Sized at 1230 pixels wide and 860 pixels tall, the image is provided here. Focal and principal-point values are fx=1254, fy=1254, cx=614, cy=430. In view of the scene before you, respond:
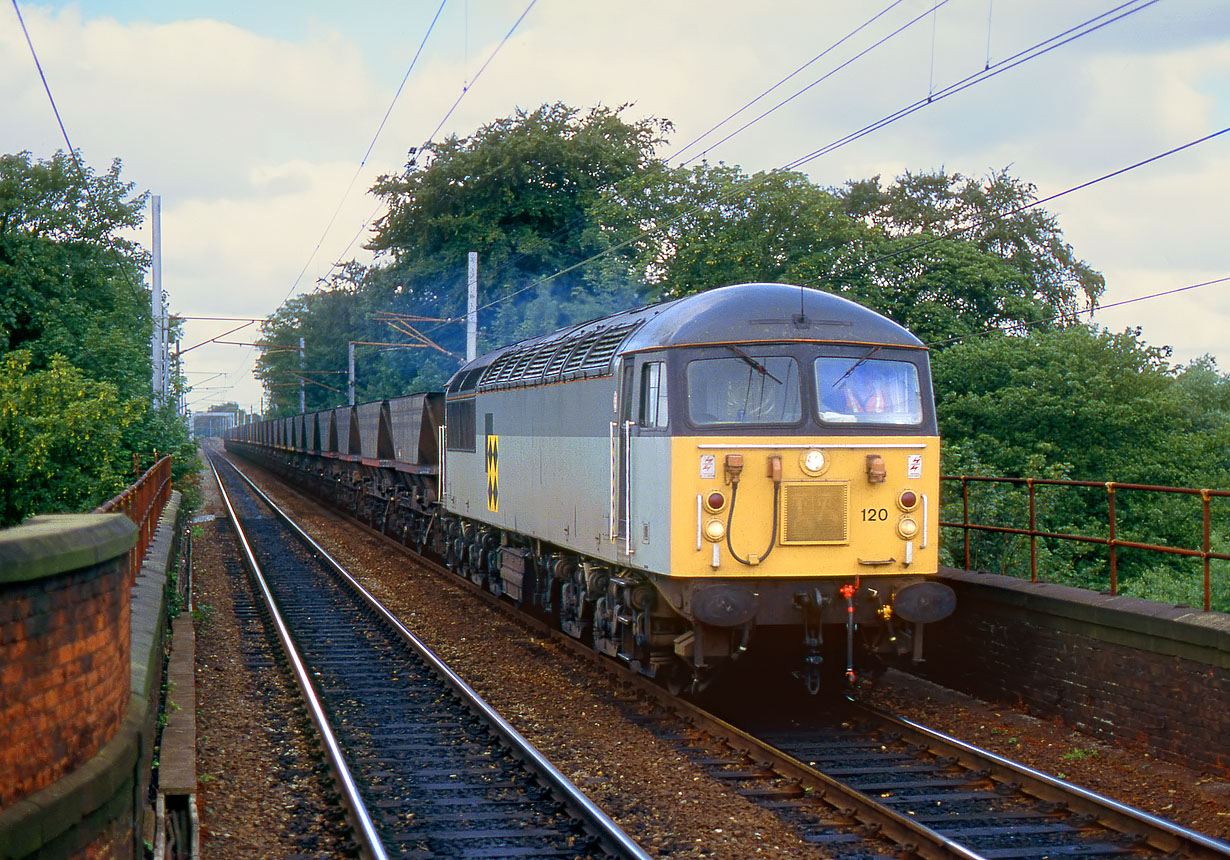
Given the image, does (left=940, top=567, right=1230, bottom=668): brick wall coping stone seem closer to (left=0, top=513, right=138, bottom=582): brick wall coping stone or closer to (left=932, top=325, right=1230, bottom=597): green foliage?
(left=0, top=513, right=138, bottom=582): brick wall coping stone

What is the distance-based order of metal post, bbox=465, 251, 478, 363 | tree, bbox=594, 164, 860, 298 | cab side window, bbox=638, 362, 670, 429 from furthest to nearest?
tree, bbox=594, 164, 860, 298
metal post, bbox=465, 251, 478, 363
cab side window, bbox=638, 362, 670, 429

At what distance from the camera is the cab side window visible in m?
9.34

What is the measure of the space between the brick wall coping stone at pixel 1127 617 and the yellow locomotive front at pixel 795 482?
0.89 metres

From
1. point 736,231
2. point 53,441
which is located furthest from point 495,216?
point 53,441

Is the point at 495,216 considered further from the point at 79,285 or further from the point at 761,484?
the point at 761,484

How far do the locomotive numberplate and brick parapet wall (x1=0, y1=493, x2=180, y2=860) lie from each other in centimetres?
463

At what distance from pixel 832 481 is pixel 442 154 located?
39.1 meters

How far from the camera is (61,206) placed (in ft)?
98.1

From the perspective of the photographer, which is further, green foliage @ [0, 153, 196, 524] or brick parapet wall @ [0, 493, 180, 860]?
green foliage @ [0, 153, 196, 524]

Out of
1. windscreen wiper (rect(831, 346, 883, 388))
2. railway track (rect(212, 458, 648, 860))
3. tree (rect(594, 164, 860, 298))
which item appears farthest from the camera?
tree (rect(594, 164, 860, 298))

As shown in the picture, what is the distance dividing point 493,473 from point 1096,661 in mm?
8171

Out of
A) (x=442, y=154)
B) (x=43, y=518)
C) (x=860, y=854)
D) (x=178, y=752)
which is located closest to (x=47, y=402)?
(x=178, y=752)

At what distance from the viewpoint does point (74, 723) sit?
5.04m

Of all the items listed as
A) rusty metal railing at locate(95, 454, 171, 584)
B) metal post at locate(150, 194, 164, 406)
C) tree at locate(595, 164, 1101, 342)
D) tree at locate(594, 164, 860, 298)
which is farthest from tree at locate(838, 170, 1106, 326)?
rusty metal railing at locate(95, 454, 171, 584)
